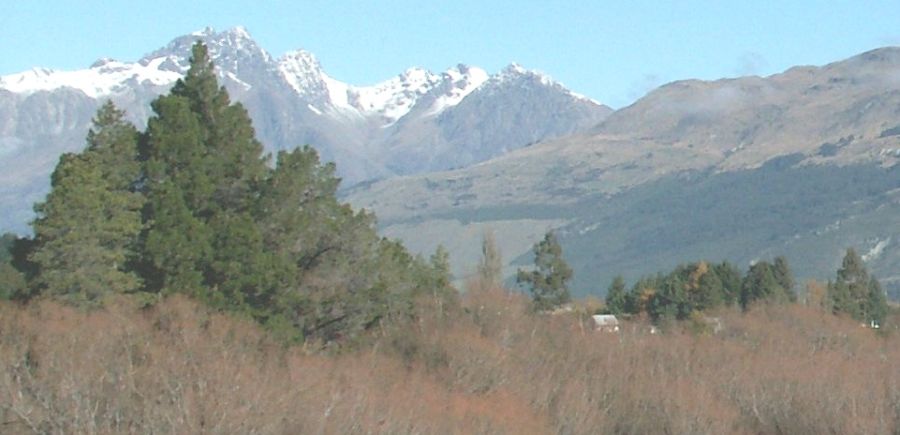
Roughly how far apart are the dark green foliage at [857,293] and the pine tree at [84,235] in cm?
6627

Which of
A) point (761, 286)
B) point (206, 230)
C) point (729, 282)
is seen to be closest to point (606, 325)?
point (761, 286)

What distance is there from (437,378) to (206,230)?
929 cm

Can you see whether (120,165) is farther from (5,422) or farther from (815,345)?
(815,345)

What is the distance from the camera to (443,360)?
48.7 metres

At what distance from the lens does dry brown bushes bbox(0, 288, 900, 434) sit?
30984 millimetres

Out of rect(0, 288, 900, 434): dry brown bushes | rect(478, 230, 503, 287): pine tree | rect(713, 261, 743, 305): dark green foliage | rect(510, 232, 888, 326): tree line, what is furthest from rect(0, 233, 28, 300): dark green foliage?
rect(713, 261, 743, 305): dark green foliage

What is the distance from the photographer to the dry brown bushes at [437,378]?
30984mm

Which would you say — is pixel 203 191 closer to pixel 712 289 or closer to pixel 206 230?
pixel 206 230

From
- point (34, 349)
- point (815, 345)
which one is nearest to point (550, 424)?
point (34, 349)

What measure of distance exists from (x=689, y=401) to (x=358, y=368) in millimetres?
11510

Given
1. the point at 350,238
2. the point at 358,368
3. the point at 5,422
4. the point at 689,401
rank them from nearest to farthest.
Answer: the point at 5,422
the point at 358,368
the point at 689,401
the point at 350,238

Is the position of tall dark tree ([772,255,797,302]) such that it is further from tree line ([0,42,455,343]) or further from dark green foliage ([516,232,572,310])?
tree line ([0,42,455,343])

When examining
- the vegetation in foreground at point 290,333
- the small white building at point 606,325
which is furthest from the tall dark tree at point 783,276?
the vegetation in foreground at point 290,333

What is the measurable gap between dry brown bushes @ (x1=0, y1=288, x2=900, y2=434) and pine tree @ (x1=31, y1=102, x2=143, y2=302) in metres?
1.48
